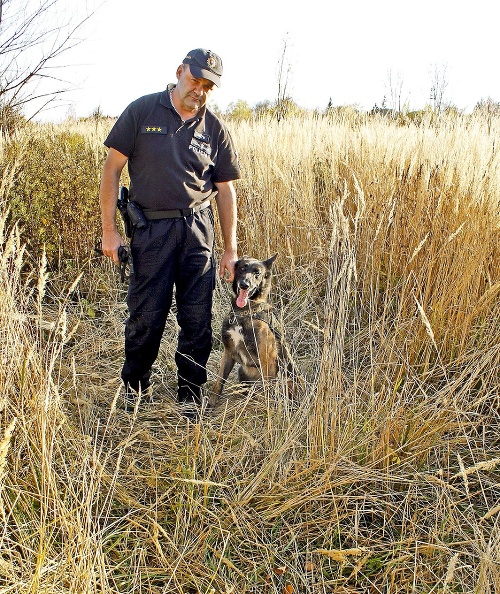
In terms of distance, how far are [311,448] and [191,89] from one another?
194 cm

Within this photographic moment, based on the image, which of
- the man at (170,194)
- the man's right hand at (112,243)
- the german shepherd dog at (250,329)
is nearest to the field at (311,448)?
the german shepherd dog at (250,329)

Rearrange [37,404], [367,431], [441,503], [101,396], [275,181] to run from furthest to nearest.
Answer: [275,181] → [101,396] → [367,431] → [441,503] → [37,404]

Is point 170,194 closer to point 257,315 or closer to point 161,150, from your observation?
point 161,150

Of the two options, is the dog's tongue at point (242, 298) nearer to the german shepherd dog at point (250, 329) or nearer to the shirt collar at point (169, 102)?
the german shepherd dog at point (250, 329)

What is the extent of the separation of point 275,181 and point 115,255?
2452 millimetres

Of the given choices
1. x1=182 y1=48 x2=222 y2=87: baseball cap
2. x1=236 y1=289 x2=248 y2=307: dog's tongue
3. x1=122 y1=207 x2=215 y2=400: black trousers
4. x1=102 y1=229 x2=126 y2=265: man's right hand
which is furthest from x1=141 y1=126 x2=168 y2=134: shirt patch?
x1=236 y1=289 x2=248 y2=307: dog's tongue

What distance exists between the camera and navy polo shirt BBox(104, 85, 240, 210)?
2797 mm

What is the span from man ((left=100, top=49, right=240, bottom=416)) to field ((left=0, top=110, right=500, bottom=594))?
1.67 ft

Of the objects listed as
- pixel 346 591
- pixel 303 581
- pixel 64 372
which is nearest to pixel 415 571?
pixel 346 591

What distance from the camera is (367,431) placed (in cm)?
246

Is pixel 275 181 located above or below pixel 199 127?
below

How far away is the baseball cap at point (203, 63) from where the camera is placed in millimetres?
2660

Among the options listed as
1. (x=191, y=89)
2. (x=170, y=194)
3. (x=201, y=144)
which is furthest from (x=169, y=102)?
(x=170, y=194)

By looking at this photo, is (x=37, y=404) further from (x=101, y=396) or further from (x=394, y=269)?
(x=394, y=269)
